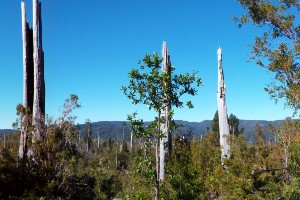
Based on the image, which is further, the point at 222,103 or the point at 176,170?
the point at 222,103

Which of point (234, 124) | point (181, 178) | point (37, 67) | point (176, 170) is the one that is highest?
point (37, 67)

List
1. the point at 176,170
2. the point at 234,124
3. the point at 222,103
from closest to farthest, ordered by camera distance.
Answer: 1. the point at 176,170
2. the point at 222,103
3. the point at 234,124

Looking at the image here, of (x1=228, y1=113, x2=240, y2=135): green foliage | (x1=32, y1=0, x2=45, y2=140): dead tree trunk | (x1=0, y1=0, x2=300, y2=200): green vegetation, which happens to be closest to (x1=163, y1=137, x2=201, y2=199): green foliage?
(x1=0, y1=0, x2=300, y2=200): green vegetation

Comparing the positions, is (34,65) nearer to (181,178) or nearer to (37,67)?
(37,67)

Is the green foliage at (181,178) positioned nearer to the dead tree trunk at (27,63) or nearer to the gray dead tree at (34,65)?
the gray dead tree at (34,65)

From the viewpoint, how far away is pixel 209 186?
1508cm

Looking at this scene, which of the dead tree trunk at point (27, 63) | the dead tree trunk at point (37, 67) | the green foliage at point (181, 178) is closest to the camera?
the dead tree trunk at point (37, 67)

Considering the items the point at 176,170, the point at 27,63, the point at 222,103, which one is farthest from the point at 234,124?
the point at 27,63

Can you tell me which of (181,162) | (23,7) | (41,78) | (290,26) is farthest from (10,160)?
(290,26)

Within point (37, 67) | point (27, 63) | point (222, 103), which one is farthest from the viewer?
point (222, 103)

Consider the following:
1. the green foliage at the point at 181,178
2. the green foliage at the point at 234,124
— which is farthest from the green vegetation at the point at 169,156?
the green foliage at the point at 234,124

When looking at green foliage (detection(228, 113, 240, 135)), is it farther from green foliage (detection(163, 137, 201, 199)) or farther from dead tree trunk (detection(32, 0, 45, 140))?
dead tree trunk (detection(32, 0, 45, 140))

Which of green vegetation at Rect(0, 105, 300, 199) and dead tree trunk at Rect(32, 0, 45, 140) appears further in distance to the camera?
dead tree trunk at Rect(32, 0, 45, 140)

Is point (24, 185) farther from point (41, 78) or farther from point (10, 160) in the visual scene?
point (41, 78)
